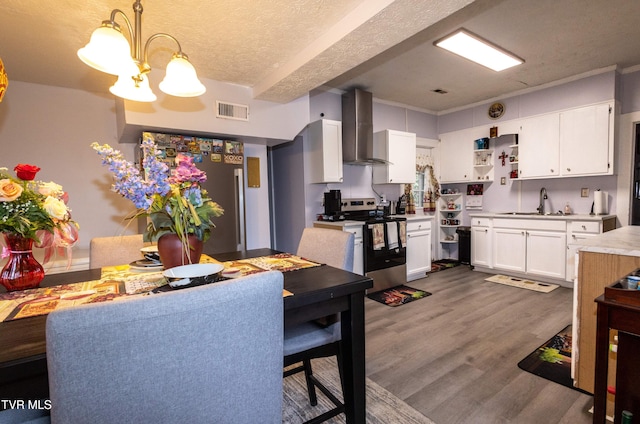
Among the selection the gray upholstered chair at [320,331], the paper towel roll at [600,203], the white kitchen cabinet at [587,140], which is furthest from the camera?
the paper towel roll at [600,203]

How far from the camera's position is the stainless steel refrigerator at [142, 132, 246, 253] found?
3014mm

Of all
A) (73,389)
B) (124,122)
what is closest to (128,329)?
(73,389)

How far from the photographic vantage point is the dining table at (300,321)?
74 cm

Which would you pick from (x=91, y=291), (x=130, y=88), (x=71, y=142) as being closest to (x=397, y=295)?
(x=91, y=291)

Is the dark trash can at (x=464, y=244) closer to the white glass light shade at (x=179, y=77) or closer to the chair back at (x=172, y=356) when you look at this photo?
the white glass light shade at (x=179, y=77)

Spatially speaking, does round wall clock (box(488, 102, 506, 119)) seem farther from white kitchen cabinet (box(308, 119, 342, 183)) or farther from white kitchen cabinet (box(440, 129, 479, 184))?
white kitchen cabinet (box(308, 119, 342, 183))

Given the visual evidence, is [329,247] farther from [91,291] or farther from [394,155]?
[394,155]

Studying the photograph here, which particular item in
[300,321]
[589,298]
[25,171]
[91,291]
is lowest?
[589,298]

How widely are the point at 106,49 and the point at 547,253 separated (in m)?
4.76

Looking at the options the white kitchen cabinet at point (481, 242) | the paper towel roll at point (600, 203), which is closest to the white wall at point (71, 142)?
the white kitchen cabinet at point (481, 242)

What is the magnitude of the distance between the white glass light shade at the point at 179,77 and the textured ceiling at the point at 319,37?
61 centimetres

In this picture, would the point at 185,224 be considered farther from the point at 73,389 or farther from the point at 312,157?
the point at 312,157

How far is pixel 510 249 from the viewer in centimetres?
427

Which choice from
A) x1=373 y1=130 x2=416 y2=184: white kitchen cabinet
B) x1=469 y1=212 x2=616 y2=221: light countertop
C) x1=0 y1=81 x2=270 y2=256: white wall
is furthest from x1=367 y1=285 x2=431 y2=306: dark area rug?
x1=0 y1=81 x2=270 y2=256: white wall
